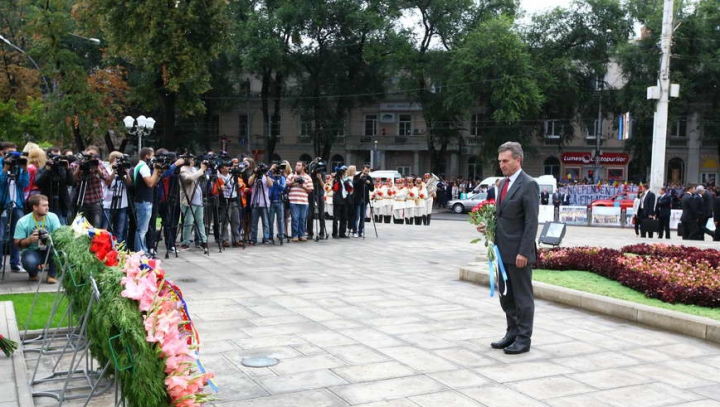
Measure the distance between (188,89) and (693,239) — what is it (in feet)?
70.2

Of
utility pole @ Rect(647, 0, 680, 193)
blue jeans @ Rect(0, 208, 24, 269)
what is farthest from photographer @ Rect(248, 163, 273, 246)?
utility pole @ Rect(647, 0, 680, 193)

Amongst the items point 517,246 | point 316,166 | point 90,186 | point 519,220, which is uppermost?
point 316,166

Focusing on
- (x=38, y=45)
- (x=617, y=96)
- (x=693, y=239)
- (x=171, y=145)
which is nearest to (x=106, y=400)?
(x=693, y=239)

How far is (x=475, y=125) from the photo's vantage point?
5534 centimetres

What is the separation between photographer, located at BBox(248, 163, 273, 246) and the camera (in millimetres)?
15055

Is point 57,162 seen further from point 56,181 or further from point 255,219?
point 255,219

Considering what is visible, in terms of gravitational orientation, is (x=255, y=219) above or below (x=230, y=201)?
below

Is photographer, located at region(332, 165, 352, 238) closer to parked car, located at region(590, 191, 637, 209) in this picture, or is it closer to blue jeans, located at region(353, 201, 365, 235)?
blue jeans, located at region(353, 201, 365, 235)

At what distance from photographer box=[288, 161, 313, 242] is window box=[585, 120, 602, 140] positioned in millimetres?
37862

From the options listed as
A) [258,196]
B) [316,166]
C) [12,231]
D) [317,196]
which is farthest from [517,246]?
[317,196]

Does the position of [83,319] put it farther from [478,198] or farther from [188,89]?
[478,198]

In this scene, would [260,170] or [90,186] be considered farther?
[260,170]

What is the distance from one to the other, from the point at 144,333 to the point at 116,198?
870 cm

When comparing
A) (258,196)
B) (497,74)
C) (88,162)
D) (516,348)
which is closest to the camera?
(516,348)
